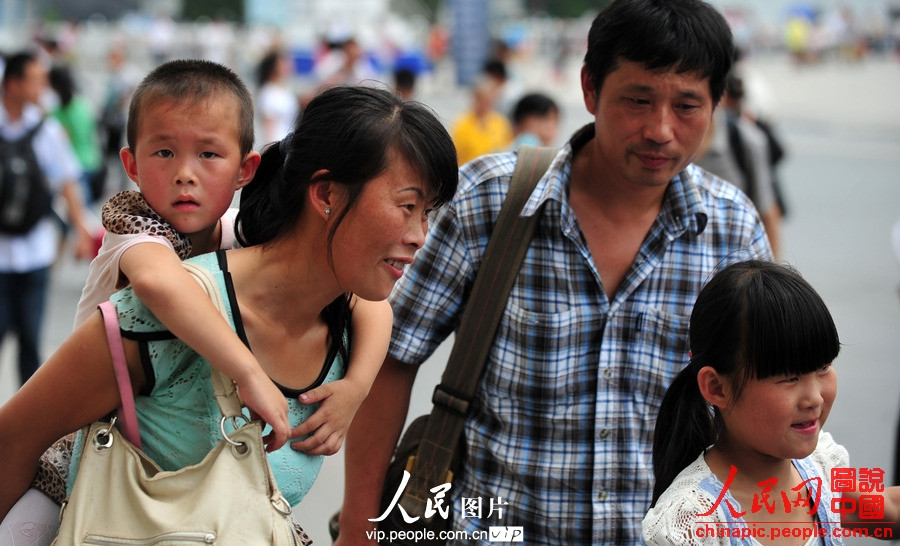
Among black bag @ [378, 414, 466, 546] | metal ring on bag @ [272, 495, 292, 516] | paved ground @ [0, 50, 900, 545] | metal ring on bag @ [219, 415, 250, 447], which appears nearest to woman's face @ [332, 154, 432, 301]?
metal ring on bag @ [219, 415, 250, 447]

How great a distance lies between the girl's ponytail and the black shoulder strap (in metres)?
0.44

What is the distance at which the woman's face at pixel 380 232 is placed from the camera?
1.83 m

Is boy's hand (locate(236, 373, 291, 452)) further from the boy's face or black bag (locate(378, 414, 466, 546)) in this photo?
black bag (locate(378, 414, 466, 546))

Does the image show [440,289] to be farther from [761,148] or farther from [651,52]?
[761,148]

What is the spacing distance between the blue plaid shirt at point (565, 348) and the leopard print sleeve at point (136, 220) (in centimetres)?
62

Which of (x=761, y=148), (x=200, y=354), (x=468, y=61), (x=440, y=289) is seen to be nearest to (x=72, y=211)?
(x=761, y=148)

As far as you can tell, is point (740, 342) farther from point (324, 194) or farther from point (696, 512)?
point (324, 194)

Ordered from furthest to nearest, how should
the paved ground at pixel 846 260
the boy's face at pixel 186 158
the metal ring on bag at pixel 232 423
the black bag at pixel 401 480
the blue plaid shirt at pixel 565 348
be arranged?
the paved ground at pixel 846 260
the black bag at pixel 401 480
the blue plaid shirt at pixel 565 348
the boy's face at pixel 186 158
the metal ring on bag at pixel 232 423

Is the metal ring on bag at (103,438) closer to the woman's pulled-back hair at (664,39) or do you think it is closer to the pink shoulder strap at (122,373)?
the pink shoulder strap at (122,373)

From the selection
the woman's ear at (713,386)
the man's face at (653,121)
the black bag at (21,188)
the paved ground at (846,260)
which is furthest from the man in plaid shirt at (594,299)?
the black bag at (21,188)

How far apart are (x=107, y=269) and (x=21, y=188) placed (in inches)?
155

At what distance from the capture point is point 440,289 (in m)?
2.38

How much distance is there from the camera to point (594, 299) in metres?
2.32

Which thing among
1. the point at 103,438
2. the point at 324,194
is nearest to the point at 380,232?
the point at 324,194
